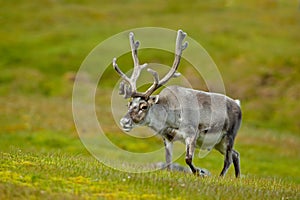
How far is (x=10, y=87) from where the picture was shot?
56.7 metres

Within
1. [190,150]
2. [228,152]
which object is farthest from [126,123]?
[228,152]

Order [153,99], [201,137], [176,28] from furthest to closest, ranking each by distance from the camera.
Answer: [176,28] < [201,137] < [153,99]

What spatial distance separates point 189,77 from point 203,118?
45052 millimetres

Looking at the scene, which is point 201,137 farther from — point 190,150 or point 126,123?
point 126,123

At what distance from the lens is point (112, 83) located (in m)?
61.9

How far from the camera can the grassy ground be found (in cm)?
1256

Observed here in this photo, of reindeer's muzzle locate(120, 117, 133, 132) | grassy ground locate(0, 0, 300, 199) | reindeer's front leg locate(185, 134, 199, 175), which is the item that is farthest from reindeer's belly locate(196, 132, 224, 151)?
reindeer's muzzle locate(120, 117, 133, 132)

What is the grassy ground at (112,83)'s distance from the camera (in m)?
12.6

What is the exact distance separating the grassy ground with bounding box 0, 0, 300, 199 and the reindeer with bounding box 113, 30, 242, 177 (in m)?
1.55

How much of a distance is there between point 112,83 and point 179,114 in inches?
1795

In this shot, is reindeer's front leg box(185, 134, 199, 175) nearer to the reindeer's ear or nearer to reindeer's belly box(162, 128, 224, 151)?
reindeer's belly box(162, 128, 224, 151)

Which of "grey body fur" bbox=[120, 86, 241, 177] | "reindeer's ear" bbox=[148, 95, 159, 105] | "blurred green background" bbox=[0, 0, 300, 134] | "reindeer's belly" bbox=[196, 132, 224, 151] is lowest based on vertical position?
"blurred green background" bbox=[0, 0, 300, 134]

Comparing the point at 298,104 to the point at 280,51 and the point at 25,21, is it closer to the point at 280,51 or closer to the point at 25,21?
the point at 280,51

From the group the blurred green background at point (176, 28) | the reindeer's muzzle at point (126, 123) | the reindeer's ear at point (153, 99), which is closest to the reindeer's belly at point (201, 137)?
the reindeer's ear at point (153, 99)
